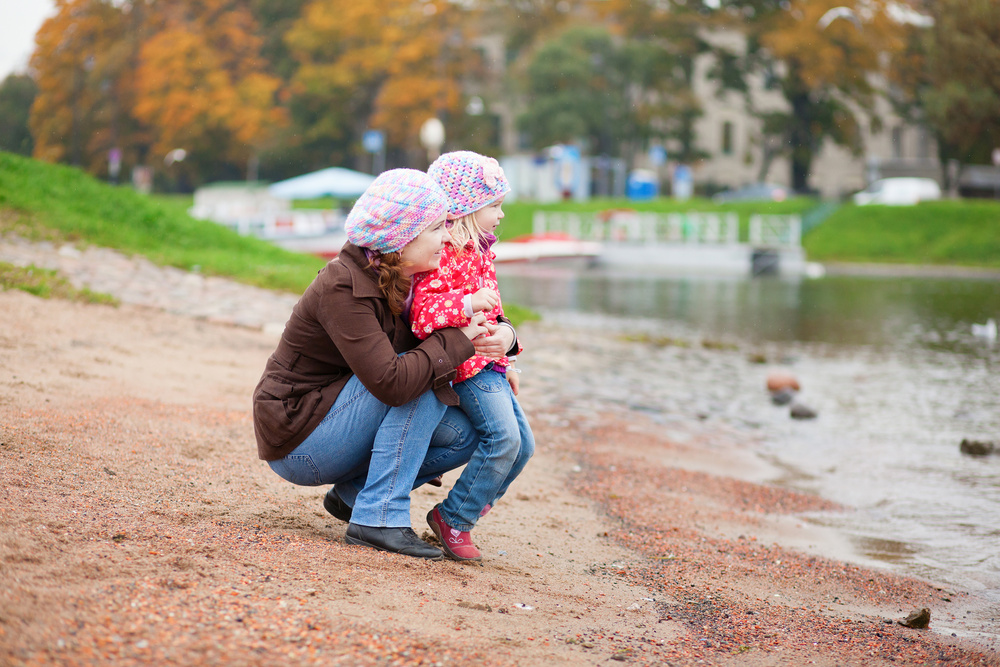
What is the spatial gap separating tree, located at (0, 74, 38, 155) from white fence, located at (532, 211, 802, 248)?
66.3ft

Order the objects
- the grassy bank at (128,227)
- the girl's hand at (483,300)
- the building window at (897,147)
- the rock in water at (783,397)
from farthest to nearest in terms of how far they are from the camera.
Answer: the building window at (897,147), the grassy bank at (128,227), the rock in water at (783,397), the girl's hand at (483,300)

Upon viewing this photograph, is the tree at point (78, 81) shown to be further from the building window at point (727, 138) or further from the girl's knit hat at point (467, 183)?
the building window at point (727, 138)

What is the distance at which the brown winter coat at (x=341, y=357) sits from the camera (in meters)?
3.16

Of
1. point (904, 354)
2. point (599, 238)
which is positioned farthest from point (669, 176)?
point (904, 354)

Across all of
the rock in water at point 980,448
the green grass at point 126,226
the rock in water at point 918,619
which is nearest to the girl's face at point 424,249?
the rock in water at point 918,619

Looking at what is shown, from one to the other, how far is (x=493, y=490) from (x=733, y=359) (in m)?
8.89

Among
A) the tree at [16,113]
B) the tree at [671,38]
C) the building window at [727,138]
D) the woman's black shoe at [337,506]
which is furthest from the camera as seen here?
the building window at [727,138]

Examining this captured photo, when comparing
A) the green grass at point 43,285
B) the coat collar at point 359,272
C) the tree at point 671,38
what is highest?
the tree at point 671,38

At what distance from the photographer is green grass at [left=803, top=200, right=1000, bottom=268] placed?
31141 mm

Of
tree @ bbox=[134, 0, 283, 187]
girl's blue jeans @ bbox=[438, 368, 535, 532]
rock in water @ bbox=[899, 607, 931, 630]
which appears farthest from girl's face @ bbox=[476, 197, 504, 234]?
tree @ bbox=[134, 0, 283, 187]

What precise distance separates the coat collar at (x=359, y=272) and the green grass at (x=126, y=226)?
8687 mm

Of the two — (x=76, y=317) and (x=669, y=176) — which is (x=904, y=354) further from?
(x=669, y=176)

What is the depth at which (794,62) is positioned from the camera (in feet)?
141

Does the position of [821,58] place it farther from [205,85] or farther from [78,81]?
[78,81]
